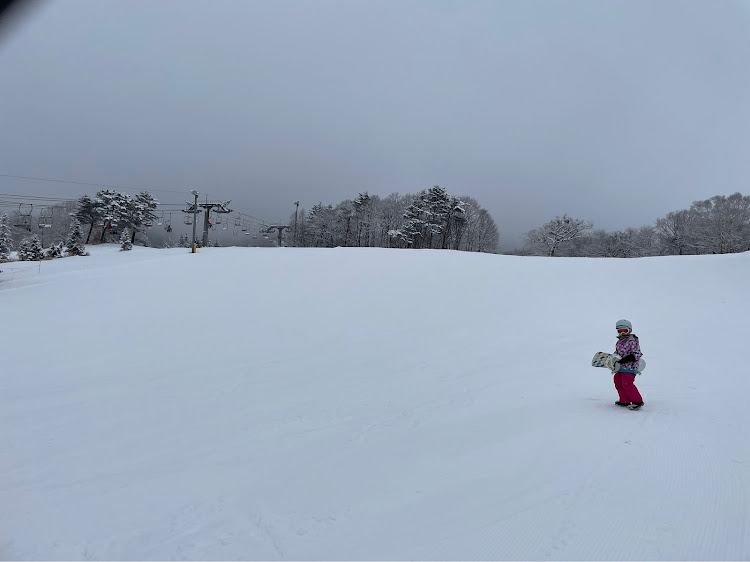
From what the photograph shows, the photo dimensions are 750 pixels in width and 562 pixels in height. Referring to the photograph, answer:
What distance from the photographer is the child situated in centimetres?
629

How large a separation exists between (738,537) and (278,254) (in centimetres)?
2697

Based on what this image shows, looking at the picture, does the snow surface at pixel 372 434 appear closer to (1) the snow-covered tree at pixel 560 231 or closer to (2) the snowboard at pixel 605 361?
(2) the snowboard at pixel 605 361

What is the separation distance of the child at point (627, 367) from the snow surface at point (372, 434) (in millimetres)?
314

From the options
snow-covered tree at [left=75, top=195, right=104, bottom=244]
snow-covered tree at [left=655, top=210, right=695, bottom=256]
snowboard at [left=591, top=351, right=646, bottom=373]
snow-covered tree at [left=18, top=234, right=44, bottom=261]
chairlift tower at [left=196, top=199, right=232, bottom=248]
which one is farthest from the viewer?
snow-covered tree at [left=655, top=210, right=695, bottom=256]

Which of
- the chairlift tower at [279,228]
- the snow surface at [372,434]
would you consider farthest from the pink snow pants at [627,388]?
the chairlift tower at [279,228]

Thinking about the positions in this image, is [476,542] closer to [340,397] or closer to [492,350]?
[340,397]

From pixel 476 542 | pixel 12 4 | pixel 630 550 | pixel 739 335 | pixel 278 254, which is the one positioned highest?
pixel 12 4

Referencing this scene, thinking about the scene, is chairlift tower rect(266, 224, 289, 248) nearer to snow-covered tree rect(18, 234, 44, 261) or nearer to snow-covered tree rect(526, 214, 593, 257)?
snow-covered tree rect(18, 234, 44, 261)

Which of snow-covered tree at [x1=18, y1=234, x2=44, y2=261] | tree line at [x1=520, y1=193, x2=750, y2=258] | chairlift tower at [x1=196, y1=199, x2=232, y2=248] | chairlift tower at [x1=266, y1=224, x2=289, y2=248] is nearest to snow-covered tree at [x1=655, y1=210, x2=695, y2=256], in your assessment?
tree line at [x1=520, y1=193, x2=750, y2=258]

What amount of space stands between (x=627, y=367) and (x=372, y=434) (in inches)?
178

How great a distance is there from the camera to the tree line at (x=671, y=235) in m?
53.6

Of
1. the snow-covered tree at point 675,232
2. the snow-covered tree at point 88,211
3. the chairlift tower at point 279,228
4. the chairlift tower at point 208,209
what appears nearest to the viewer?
the chairlift tower at point 208,209

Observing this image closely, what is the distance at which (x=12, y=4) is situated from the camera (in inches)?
232

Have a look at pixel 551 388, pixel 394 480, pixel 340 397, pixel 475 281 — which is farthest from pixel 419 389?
pixel 475 281
